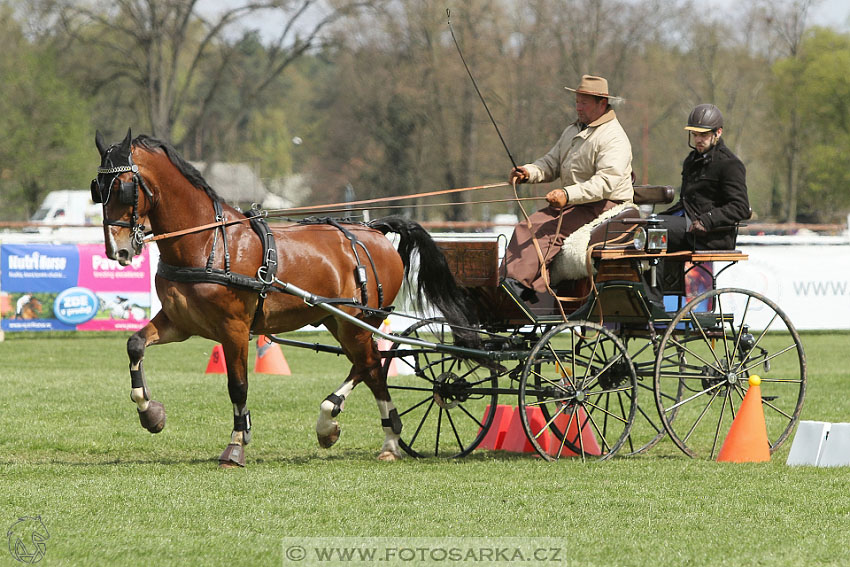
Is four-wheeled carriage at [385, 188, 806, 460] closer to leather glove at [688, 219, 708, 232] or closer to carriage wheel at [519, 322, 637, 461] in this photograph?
carriage wheel at [519, 322, 637, 461]

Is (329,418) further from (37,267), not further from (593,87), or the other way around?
(37,267)

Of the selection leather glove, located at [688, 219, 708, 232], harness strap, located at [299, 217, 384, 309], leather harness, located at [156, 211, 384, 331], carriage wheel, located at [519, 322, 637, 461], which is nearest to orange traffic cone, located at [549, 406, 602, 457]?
carriage wheel, located at [519, 322, 637, 461]

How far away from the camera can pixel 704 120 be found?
8.20 m

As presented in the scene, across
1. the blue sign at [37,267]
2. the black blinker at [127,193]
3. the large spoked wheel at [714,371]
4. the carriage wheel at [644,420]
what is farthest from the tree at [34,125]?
the black blinker at [127,193]

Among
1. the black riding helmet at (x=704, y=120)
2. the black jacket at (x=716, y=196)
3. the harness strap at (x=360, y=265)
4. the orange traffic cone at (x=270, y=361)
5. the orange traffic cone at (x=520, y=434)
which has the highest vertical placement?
the black riding helmet at (x=704, y=120)

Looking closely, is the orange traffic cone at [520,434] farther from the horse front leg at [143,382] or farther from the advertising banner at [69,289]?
the advertising banner at [69,289]

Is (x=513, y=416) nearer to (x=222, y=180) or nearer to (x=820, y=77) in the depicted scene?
(x=820, y=77)

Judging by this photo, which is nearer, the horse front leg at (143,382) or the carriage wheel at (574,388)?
the horse front leg at (143,382)

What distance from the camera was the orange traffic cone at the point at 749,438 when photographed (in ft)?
26.0

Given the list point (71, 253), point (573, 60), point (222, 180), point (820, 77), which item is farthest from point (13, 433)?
point (222, 180)

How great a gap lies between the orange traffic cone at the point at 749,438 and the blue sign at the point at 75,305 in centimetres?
1320

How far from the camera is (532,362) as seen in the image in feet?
25.2

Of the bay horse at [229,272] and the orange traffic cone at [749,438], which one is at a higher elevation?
the bay horse at [229,272]

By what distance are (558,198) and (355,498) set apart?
2634 millimetres
